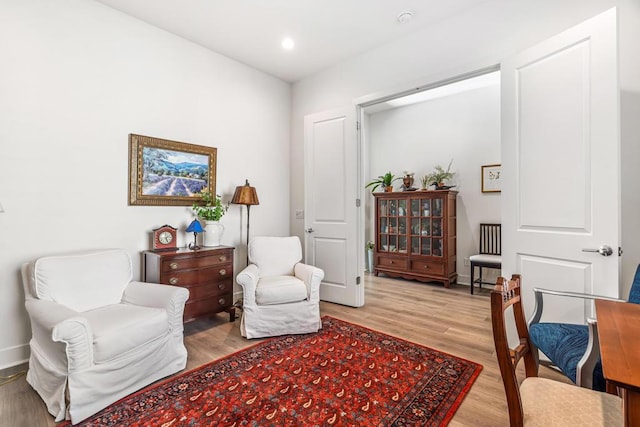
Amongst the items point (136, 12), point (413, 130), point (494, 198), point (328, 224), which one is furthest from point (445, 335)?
point (136, 12)

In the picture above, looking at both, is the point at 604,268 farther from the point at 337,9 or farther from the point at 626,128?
the point at 337,9

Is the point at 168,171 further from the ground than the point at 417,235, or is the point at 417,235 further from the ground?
the point at 168,171

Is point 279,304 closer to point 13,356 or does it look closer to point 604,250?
point 13,356

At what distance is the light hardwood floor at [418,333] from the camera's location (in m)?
1.68

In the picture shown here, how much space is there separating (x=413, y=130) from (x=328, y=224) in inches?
104

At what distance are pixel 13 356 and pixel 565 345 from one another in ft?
11.6

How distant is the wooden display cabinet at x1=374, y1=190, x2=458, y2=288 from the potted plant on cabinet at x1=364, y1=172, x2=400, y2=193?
0.19 m

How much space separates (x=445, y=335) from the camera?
270 cm

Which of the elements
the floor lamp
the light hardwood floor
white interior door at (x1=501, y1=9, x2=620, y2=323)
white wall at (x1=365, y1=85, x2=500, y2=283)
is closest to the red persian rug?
the light hardwood floor

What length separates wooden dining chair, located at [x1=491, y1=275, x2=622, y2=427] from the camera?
3.23 ft

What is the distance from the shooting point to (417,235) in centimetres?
468

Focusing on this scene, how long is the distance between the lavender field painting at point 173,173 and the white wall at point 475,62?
135cm

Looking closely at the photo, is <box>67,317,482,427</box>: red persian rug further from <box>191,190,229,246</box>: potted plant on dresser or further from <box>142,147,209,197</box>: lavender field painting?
<box>142,147,209,197</box>: lavender field painting

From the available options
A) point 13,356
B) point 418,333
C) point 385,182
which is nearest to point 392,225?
point 385,182
